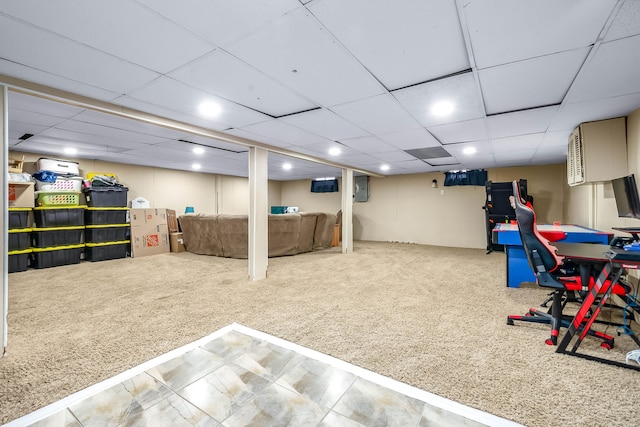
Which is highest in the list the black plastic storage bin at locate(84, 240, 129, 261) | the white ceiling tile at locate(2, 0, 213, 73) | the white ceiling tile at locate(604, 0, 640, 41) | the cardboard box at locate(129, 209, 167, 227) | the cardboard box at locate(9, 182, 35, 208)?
the white ceiling tile at locate(2, 0, 213, 73)

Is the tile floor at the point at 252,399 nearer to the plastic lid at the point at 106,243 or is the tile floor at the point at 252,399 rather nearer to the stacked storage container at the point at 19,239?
the stacked storage container at the point at 19,239

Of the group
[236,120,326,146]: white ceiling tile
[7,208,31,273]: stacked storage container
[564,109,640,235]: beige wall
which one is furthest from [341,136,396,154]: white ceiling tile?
[7,208,31,273]: stacked storage container

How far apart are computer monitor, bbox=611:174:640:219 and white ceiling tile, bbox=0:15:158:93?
13.6ft

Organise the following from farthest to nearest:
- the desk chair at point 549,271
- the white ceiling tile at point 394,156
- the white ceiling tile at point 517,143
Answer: the white ceiling tile at point 394,156
the white ceiling tile at point 517,143
the desk chair at point 549,271

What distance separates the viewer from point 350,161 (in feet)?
19.7

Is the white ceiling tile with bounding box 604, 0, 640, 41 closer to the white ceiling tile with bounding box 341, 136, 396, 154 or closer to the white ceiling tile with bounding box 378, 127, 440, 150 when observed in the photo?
the white ceiling tile with bounding box 378, 127, 440, 150

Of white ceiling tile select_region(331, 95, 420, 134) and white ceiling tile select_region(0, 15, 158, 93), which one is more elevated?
white ceiling tile select_region(0, 15, 158, 93)

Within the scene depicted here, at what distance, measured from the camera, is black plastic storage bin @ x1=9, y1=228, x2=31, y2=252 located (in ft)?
14.8

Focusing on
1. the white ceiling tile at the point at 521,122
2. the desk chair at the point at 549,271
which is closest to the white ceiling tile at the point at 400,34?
the desk chair at the point at 549,271

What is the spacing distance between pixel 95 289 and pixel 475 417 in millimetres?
4325

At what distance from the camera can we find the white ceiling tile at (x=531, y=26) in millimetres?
1359

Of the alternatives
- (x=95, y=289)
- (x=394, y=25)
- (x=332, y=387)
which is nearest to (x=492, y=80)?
(x=394, y=25)

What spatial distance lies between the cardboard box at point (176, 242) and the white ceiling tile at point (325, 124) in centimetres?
470

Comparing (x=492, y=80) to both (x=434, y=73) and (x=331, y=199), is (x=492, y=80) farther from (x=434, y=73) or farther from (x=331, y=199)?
(x=331, y=199)
